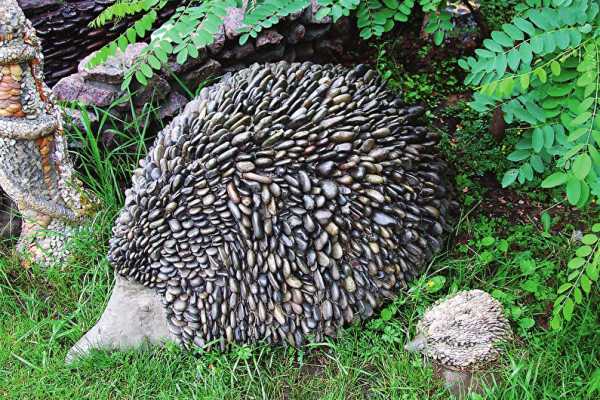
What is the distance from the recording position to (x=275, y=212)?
2980mm

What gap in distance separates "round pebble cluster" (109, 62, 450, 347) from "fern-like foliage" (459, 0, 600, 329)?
0.58 m

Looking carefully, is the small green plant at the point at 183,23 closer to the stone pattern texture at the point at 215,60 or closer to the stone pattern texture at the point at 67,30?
the stone pattern texture at the point at 215,60

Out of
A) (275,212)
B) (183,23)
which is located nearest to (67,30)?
(183,23)

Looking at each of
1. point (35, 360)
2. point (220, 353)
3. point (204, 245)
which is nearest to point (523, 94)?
point (204, 245)

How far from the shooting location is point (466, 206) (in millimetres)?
3742

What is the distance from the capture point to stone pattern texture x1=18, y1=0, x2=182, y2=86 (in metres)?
4.41

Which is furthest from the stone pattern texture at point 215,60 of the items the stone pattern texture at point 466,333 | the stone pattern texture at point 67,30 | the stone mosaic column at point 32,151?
the stone pattern texture at point 466,333

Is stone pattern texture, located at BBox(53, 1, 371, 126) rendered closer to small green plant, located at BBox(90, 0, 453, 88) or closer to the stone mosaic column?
the stone mosaic column

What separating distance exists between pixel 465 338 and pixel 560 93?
1.16 m

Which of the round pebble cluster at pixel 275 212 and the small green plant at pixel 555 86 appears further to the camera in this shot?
the round pebble cluster at pixel 275 212

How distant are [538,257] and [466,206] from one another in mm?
492

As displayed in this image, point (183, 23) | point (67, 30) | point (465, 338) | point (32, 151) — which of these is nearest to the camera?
point (183, 23)

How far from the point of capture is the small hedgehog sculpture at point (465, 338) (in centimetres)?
297

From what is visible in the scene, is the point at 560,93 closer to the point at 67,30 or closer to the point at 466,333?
the point at 466,333
